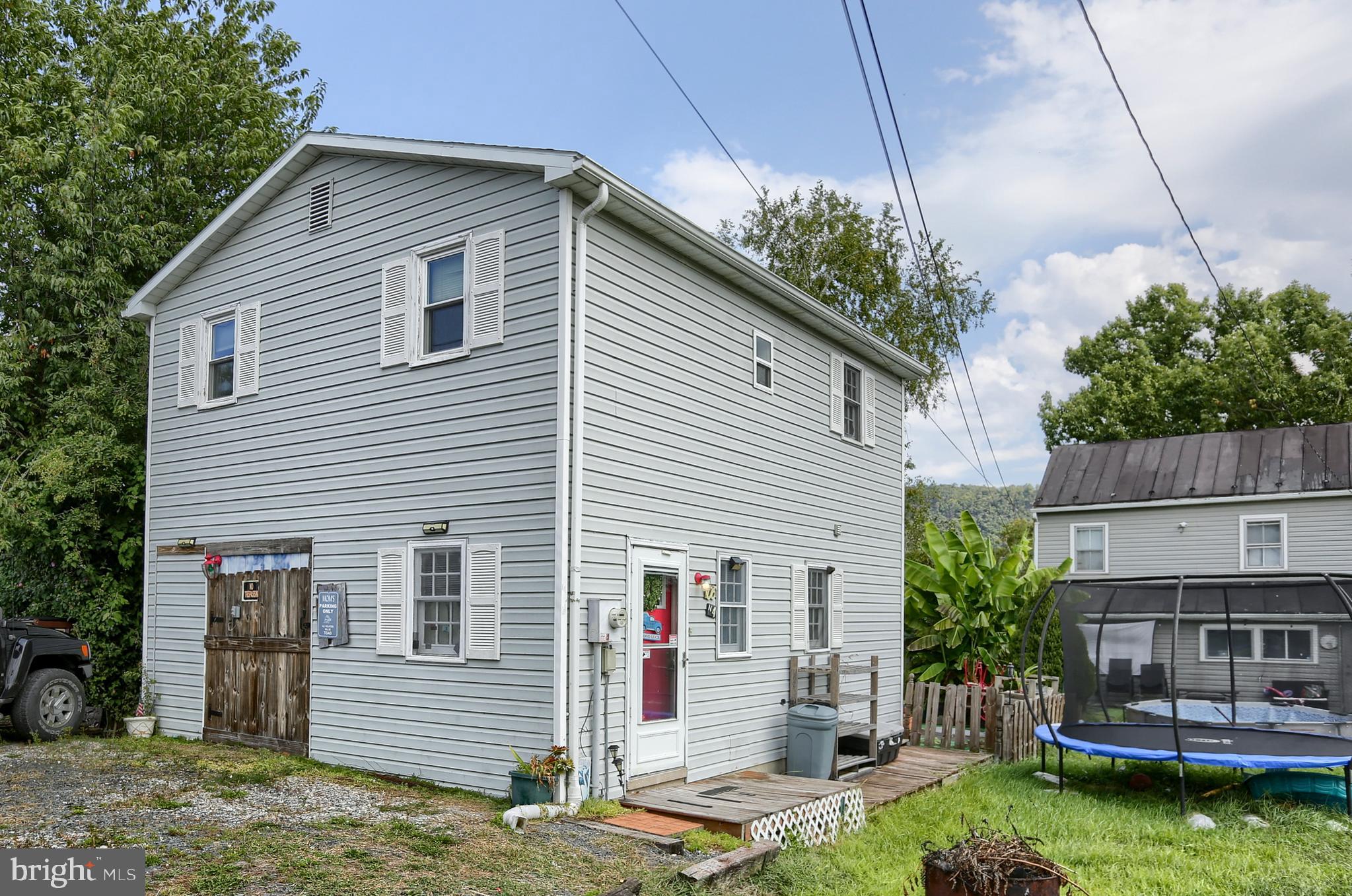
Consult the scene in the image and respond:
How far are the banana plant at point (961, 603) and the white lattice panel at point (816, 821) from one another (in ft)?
25.9

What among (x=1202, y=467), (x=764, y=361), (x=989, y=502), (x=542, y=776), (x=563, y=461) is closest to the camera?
(x=542, y=776)

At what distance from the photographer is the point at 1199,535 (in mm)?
23781

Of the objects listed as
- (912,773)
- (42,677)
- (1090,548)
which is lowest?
(912,773)

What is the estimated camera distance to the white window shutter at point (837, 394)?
47.3 ft

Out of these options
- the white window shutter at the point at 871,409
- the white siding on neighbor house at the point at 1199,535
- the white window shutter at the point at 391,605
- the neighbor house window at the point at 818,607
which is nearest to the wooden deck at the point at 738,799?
the white window shutter at the point at 391,605

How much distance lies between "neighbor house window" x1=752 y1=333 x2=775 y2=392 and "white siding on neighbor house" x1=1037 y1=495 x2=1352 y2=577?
47.6 ft

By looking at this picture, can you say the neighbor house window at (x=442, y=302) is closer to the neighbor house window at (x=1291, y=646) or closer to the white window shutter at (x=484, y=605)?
the white window shutter at (x=484, y=605)

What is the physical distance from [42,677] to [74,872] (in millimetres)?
6526

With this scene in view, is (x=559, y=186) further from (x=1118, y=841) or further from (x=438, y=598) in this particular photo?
(x=1118, y=841)

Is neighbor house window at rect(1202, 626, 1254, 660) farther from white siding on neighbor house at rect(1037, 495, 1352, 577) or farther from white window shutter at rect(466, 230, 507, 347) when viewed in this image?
white siding on neighbor house at rect(1037, 495, 1352, 577)

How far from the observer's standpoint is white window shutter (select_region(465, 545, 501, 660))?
9.43 meters

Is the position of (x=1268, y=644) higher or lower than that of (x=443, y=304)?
lower

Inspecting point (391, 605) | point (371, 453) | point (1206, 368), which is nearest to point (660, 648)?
point (391, 605)

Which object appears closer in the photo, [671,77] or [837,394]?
[671,77]
